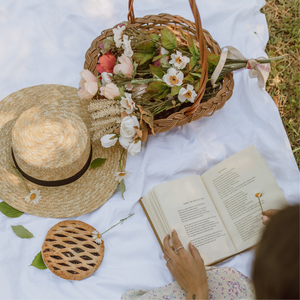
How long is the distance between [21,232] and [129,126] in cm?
59

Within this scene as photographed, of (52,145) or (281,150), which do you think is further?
(281,150)

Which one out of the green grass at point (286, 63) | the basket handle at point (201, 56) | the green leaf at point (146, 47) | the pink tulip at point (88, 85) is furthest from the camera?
the green grass at point (286, 63)

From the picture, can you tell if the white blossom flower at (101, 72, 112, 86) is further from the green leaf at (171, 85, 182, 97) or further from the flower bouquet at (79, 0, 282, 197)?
the green leaf at (171, 85, 182, 97)

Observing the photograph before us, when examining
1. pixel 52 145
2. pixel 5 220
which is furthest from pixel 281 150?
pixel 5 220

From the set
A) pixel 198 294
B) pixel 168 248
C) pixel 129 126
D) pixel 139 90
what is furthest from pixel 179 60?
pixel 198 294

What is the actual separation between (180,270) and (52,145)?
631 mm

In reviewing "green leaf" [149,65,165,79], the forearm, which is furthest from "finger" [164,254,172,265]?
"green leaf" [149,65,165,79]

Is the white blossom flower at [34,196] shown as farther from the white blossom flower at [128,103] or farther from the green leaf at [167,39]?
the green leaf at [167,39]

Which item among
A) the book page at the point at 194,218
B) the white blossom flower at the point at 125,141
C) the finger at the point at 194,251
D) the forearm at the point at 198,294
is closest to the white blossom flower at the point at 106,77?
the white blossom flower at the point at 125,141

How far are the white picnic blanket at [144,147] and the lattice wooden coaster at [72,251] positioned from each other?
42mm

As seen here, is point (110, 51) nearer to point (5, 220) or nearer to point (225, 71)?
point (225, 71)

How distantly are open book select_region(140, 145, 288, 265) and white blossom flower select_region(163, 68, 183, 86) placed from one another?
1.27 feet

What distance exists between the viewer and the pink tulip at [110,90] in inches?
36.8

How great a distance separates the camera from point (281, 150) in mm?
1236
